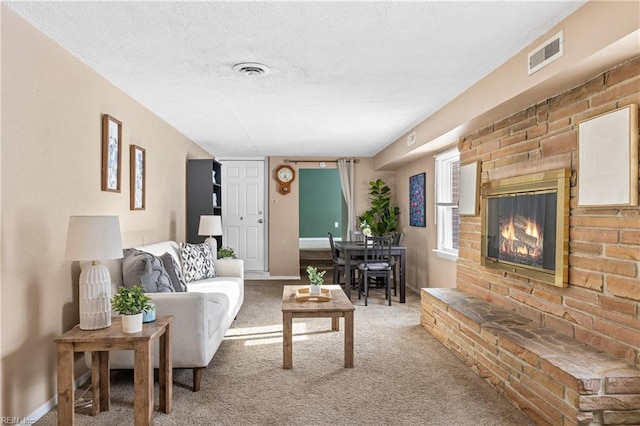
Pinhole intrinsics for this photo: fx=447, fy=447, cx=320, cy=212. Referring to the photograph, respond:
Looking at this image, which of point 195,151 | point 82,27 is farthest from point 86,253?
point 195,151

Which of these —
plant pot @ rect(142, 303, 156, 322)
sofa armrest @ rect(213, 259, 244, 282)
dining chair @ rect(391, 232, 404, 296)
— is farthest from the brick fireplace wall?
sofa armrest @ rect(213, 259, 244, 282)

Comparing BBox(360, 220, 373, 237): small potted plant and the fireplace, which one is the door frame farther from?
the fireplace

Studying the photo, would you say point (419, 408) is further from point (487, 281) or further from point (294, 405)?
point (487, 281)

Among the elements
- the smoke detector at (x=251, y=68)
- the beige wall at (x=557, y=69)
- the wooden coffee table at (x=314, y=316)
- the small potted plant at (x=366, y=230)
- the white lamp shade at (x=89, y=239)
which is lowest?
the wooden coffee table at (x=314, y=316)

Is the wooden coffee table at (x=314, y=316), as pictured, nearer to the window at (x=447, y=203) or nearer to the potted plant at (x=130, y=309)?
the potted plant at (x=130, y=309)

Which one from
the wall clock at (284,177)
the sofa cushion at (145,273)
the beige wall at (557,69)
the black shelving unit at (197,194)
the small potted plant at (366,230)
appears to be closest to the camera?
the beige wall at (557,69)

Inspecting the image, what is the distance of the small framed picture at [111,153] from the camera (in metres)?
3.39

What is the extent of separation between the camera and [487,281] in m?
3.97

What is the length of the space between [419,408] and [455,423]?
25cm

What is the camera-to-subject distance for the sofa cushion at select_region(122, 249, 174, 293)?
317 centimetres

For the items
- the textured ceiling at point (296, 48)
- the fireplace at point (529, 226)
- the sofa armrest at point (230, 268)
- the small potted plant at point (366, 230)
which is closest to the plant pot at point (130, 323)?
the textured ceiling at point (296, 48)

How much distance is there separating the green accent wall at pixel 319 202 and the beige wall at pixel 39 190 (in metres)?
7.46

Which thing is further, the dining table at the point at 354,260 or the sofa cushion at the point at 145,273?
the dining table at the point at 354,260

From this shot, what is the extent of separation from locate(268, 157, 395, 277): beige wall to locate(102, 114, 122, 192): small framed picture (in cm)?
436
